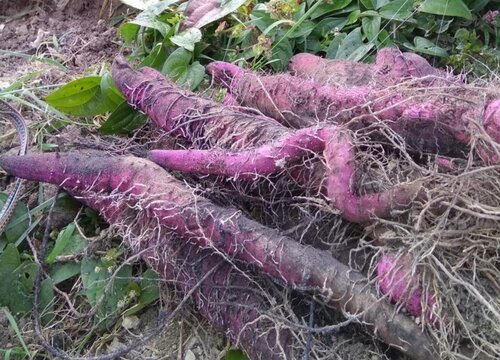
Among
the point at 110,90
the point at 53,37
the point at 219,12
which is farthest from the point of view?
the point at 53,37

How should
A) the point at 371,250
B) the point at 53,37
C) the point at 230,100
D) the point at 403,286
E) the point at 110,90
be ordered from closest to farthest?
the point at 403,286 < the point at 371,250 < the point at 230,100 < the point at 110,90 < the point at 53,37

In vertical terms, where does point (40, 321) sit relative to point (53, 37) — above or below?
below

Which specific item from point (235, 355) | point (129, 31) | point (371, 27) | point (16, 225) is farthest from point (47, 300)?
point (371, 27)

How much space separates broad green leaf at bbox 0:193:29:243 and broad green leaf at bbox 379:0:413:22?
108 cm

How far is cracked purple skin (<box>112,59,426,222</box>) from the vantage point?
38.9 inches

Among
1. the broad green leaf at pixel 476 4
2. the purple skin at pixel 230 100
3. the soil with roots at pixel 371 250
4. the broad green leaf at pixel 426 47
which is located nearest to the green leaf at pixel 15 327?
the soil with roots at pixel 371 250

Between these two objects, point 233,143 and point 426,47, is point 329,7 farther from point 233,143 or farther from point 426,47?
point 233,143

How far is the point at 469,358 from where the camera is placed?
87 cm

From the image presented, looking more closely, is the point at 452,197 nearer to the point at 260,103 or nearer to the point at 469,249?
the point at 469,249

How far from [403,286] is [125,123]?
86 cm

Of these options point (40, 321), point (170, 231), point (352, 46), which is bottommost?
point (40, 321)

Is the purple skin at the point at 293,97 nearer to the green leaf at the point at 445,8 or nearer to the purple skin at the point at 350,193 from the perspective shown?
the purple skin at the point at 350,193

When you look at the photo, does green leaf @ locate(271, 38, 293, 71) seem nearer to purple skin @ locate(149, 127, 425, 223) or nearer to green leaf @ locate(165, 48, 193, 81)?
green leaf @ locate(165, 48, 193, 81)

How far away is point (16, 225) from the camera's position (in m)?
1.38
